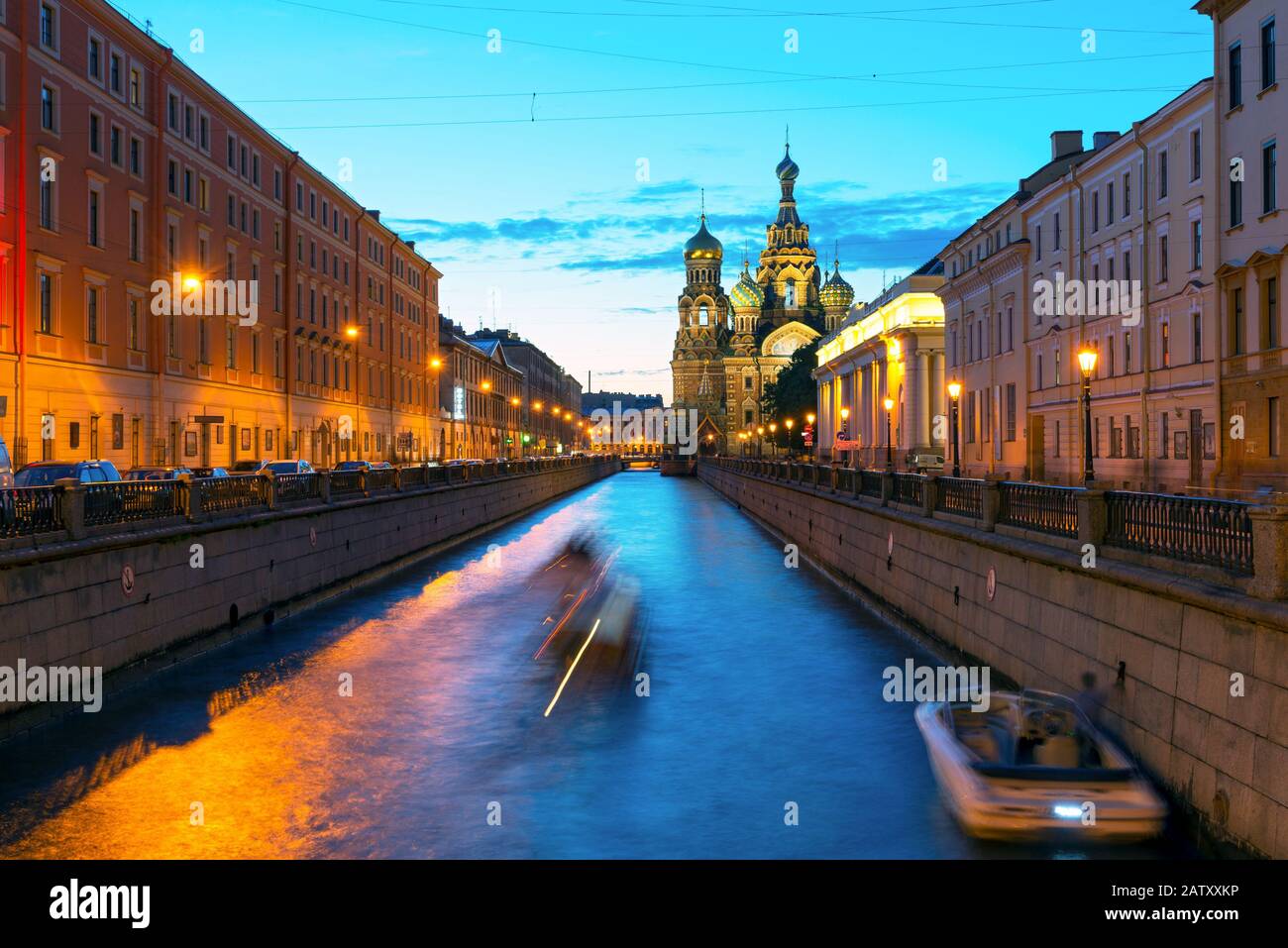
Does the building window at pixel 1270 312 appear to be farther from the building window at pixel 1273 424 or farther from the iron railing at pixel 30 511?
the iron railing at pixel 30 511

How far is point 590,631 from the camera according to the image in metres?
28.2

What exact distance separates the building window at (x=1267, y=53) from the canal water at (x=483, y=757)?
21739 mm

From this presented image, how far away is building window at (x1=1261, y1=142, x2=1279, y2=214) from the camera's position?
3594 centimetres

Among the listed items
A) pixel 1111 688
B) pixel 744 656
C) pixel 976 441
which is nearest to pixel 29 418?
pixel 744 656

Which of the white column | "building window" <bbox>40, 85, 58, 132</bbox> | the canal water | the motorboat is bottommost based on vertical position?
the canal water

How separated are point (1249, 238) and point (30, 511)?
35.1 meters

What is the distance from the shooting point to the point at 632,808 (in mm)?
14367

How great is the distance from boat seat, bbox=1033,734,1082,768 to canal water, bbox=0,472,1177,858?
1.10 metres

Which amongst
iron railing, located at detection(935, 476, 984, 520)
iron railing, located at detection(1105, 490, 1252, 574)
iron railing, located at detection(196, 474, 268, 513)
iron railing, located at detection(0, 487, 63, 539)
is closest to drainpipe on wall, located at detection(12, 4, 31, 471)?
iron railing, located at detection(196, 474, 268, 513)

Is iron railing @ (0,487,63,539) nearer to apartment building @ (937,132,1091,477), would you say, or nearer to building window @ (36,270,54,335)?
building window @ (36,270,54,335)

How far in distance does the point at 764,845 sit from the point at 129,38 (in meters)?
42.2

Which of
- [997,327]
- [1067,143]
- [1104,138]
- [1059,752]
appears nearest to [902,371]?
[997,327]

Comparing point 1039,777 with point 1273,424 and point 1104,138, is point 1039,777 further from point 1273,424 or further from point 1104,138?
point 1104,138

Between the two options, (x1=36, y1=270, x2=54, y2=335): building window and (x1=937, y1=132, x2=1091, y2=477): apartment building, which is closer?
(x1=36, y1=270, x2=54, y2=335): building window
